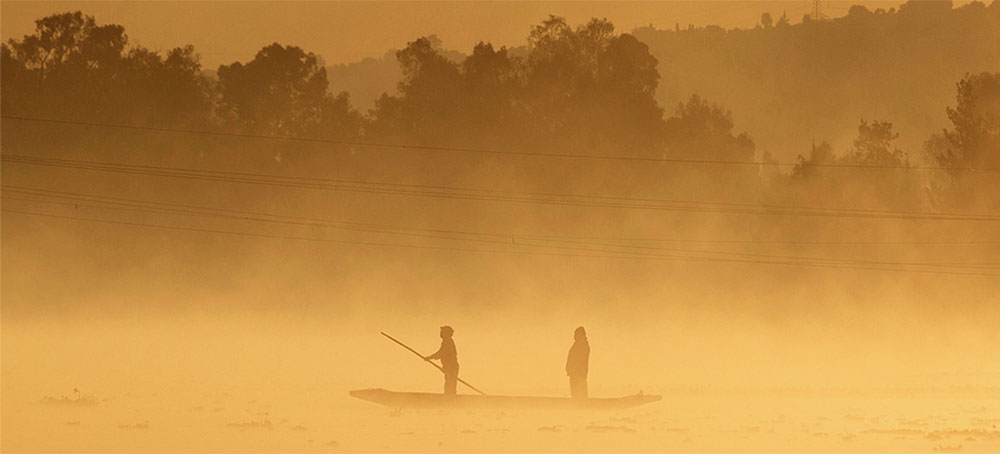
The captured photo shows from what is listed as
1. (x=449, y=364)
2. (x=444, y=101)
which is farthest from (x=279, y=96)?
(x=449, y=364)

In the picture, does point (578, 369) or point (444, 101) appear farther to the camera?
point (444, 101)

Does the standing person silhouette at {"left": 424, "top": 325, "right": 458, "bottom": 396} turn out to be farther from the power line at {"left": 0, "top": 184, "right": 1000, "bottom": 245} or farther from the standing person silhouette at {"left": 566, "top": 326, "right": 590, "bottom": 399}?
A: the power line at {"left": 0, "top": 184, "right": 1000, "bottom": 245}

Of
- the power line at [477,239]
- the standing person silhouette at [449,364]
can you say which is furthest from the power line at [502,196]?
the standing person silhouette at [449,364]

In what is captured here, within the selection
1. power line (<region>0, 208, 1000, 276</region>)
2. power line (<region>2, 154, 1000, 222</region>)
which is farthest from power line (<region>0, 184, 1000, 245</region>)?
power line (<region>2, 154, 1000, 222</region>)

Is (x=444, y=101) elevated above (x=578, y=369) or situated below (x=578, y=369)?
above

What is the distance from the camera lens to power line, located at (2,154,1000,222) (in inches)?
2997

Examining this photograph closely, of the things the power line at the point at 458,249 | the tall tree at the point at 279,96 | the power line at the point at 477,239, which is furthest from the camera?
the tall tree at the point at 279,96

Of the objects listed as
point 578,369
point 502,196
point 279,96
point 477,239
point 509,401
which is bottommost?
point 509,401

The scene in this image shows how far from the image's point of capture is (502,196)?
256 ft

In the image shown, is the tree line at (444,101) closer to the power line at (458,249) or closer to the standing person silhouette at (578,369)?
the power line at (458,249)

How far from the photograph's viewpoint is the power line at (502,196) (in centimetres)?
7612

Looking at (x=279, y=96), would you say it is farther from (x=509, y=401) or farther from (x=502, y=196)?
(x=509, y=401)

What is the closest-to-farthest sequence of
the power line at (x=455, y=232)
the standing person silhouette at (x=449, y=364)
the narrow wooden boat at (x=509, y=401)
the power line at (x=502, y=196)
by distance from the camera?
1. the narrow wooden boat at (x=509, y=401)
2. the standing person silhouette at (x=449, y=364)
3. the power line at (x=455, y=232)
4. the power line at (x=502, y=196)

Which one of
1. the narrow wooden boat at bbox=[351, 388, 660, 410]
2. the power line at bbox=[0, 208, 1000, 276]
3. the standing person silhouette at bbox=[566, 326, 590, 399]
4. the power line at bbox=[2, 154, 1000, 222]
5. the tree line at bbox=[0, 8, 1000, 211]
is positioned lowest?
the narrow wooden boat at bbox=[351, 388, 660, 410]
